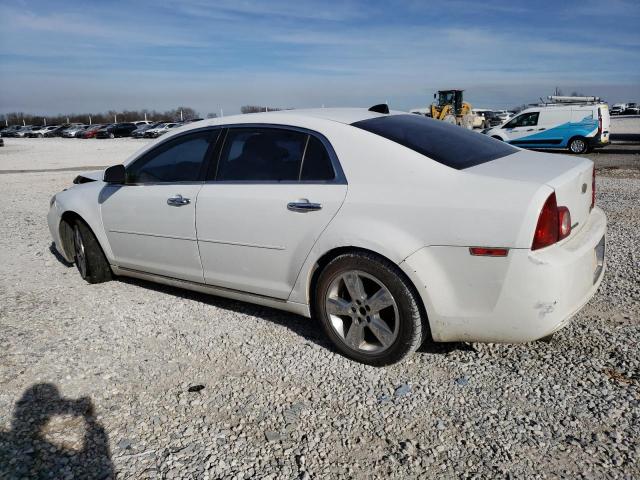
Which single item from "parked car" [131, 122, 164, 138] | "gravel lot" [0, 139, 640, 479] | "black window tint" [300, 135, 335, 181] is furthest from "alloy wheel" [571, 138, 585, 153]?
"parked car" [131, 122, 164, 138]

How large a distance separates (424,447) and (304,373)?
0.94 meters

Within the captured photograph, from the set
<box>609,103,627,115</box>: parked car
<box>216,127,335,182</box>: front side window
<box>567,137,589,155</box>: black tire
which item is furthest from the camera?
<box>609,103,627,115</box>: parked car

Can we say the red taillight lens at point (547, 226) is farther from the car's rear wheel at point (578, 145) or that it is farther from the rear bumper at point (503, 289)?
the car's rear wheel at point (578, 145)

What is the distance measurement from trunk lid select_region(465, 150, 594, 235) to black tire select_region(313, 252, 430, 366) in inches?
29.2

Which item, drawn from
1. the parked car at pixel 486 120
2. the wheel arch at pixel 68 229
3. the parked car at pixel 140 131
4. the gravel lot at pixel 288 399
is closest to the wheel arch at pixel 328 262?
the gravel lot at pixel 288 399

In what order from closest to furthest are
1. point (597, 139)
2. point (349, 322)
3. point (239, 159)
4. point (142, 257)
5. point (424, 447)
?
point (424, 447) < point (349, 322) < point (239, 159) < point (142, 257) < point (597, 139)

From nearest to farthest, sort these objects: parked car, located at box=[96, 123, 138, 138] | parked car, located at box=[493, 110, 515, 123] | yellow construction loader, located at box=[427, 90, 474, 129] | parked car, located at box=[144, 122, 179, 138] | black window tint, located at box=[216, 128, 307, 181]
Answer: black window tint, located at box=[216, 128, 307, 181], yellow construction loader, located at box=[427, 90, 474, 129], parked car, located at box=[144, 122, 179, 138], parked car, located at box=[493, 110, 515, 123], parked car, located at box=[96, 123, 138, 138]

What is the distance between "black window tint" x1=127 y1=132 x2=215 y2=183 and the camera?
3.92 m

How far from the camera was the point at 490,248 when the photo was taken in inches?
104

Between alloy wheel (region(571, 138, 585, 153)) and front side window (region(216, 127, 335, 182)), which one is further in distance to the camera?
alloy wheel (region(571, 138, 585, 153))

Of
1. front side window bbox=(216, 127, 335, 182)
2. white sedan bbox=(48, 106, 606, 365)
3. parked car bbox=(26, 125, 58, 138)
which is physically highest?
parked car bbox=(26, 125, 58, 138)

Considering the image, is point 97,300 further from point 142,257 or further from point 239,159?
point 239,159

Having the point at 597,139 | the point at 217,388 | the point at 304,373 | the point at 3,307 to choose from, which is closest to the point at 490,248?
the point at 304,373

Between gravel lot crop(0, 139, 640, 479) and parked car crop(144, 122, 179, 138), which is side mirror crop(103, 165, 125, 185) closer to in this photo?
gravel lot crop(0, 139, 640, 479)
